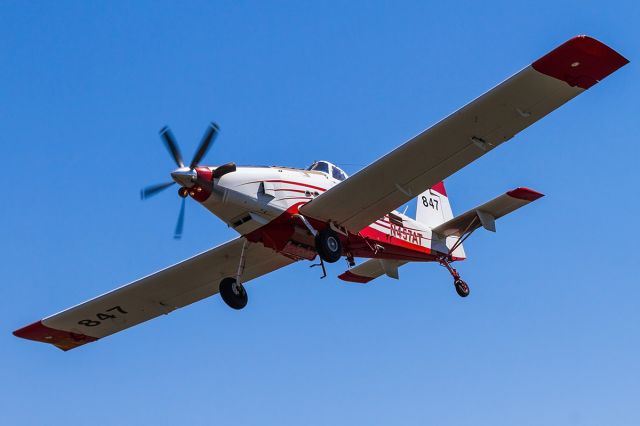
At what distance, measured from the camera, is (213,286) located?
71.2 ft

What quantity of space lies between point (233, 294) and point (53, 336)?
221 inches

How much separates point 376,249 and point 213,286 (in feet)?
12.3

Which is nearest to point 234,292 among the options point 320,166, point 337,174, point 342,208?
point 342,208

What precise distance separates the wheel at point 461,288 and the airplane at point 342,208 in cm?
2

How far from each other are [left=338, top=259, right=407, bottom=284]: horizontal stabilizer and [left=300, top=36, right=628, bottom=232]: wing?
9.64 ft

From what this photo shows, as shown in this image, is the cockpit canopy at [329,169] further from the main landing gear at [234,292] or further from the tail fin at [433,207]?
the tail fin at [433,207]

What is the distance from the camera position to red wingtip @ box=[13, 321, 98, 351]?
22.1m

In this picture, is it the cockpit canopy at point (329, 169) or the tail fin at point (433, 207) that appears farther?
the tail fin at point (433, 207)

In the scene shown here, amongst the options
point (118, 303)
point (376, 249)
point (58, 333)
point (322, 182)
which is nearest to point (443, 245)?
point (376, 249)

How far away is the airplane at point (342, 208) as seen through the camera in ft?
56.3

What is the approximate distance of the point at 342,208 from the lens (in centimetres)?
1905

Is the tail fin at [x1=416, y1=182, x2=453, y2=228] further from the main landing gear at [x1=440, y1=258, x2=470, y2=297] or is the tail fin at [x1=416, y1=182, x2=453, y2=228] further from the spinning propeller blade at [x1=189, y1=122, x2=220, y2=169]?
the spinning propeller blade at [x1=189, y1=122, x2=220, y2=169]

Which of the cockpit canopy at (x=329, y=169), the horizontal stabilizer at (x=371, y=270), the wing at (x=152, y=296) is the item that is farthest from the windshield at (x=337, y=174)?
the horizontal stabilizer at (x=371, y=270)

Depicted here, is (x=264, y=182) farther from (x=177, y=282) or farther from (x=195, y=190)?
(x=177, y=282)
